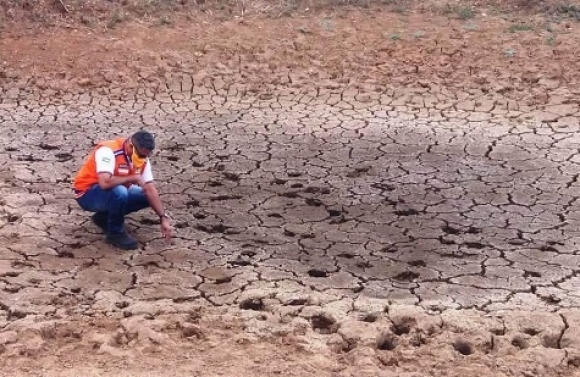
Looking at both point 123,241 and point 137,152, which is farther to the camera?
point 123,241

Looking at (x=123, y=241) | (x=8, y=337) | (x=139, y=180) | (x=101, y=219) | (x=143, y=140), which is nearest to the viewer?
(x=8, y=337)

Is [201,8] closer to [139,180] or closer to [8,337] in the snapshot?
[139,180]

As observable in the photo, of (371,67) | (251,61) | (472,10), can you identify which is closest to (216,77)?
(251,61)

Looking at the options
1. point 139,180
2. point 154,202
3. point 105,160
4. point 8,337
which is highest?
point 105,160

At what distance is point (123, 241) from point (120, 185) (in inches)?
15.2

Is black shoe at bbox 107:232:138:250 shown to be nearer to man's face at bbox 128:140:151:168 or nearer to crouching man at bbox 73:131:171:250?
crouching man at bbox 73:131:171:250

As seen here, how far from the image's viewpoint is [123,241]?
19.0 ft

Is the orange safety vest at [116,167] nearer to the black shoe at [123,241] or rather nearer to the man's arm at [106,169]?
the man's arm at [106,169]

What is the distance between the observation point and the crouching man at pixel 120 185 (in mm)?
5605

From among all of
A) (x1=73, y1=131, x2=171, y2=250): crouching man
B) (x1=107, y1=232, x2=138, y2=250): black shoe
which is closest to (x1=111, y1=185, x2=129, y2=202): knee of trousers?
(x1=73, y1=131, x2=171, y2=250): crouching man

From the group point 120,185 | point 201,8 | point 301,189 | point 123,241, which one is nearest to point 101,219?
point 123,241

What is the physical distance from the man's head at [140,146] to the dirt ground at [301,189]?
61 cm

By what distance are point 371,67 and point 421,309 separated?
5204 mm

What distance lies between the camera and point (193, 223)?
246 inches
